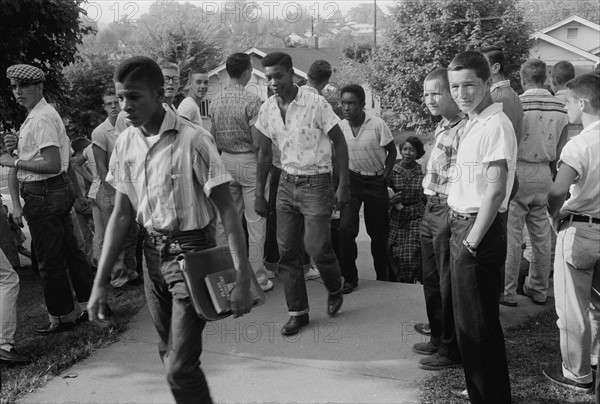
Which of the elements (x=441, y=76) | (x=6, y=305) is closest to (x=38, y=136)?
(x=6, y=305)

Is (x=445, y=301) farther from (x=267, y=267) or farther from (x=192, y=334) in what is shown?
(x=267, y=267)

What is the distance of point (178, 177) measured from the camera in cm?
336

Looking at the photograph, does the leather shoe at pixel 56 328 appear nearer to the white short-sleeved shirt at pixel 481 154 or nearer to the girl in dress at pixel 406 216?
the girl in dress at pixel 406 216

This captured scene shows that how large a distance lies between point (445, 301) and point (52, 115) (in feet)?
11.4

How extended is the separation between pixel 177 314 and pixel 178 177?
0.71 metres

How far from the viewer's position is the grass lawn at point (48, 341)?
4381mm

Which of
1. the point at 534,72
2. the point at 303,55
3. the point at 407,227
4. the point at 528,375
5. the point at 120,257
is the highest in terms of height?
the point at 303,55

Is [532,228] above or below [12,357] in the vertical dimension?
above

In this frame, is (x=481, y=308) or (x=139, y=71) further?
(x=481, y=308)

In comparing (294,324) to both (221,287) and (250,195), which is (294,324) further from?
(221,287)

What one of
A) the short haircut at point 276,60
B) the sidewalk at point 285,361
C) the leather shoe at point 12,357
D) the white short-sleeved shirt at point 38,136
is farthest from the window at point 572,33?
the leather shoe at point 12,357

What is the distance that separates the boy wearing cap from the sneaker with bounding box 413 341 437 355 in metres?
2.93

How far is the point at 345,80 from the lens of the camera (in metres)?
40.2

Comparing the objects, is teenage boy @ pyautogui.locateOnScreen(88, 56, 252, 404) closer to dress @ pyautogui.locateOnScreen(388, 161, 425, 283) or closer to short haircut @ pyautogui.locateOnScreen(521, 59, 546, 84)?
short haircut @ pyautogui.locateOnScreen(521, 59, 546, 84)
